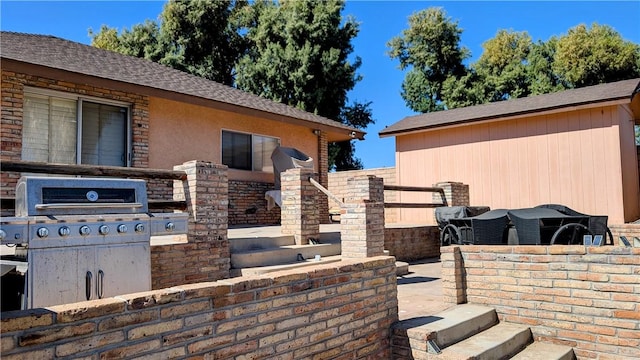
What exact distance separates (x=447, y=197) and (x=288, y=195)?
16.2ft

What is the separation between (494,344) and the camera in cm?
429

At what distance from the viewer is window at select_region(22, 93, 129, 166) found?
7.23m

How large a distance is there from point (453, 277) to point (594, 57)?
1926 cm

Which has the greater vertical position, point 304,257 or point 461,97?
point 461,97

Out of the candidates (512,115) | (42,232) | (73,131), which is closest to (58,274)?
(42,232)

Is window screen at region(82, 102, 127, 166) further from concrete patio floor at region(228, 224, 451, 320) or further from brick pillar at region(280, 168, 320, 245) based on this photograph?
brick pillar at region(280, 168, 320, 245)

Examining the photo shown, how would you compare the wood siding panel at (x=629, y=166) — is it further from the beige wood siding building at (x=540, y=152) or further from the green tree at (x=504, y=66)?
the green tree at (x=504, y=66)

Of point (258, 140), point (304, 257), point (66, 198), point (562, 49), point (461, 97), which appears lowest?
point (304, 257)

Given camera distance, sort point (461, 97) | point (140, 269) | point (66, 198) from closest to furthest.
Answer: point (66, 198)
point (140, 269)
point (461, 97)

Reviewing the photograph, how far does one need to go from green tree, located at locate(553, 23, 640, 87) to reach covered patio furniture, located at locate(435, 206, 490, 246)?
13709 mm

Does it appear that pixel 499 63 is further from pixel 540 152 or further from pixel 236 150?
pixel 236 150

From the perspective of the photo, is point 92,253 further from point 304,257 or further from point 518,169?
point 518,169

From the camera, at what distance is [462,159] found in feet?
39.8

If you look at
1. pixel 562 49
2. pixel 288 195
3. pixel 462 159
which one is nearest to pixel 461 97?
pixel 562 49
